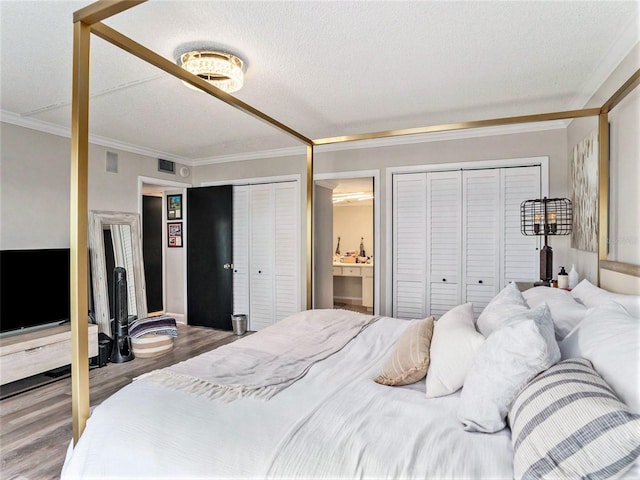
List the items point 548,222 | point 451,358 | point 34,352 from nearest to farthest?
1. point 451,358
2. point 548,222
3. point 34,352

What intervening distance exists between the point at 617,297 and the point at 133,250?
4.75 metres

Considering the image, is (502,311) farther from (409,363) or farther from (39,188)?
(39,188)

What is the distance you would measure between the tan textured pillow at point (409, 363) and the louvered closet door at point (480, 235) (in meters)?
2.49

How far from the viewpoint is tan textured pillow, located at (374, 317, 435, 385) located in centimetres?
159

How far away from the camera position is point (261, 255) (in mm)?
5082

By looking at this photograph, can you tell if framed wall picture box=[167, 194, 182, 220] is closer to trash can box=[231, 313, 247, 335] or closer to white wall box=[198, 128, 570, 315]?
white wall box=[198, 128, 570, 315]

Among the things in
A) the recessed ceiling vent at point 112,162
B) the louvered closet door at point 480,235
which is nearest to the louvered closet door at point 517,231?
the louvered closet door at point 480,235

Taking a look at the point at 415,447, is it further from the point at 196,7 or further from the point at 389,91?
the point at 389,91

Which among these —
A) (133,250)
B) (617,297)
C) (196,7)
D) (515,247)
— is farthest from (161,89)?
(515,247)

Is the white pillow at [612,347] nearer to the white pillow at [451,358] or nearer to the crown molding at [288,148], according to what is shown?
the white pillow at [451,358]

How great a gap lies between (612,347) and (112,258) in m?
4.75

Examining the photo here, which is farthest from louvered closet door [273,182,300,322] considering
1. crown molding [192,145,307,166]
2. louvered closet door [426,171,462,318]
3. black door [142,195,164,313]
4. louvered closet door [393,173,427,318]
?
black door [142,195,164,313]

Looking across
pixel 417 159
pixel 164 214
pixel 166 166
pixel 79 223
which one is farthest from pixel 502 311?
pixel 164 214

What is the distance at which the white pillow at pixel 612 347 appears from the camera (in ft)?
3.22
